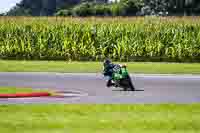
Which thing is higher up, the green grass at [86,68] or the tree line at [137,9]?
the tree line at [137,9]

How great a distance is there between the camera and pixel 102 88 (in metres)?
24.3

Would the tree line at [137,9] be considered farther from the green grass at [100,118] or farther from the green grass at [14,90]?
the green grass at [100,118]

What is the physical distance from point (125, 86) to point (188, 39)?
17150 millimetres

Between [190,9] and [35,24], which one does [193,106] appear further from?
[190,9]

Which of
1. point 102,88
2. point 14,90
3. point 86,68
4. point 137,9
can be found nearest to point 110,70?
point 102,88

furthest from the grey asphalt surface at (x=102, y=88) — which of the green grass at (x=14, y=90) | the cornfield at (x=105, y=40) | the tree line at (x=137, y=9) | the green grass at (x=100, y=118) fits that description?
the tree line at (x=137, y=9)

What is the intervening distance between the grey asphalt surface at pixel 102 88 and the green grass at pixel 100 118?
1768 mm

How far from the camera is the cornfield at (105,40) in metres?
40.1

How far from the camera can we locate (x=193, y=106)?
61.3ft

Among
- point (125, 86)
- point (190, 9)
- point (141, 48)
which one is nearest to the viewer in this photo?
point (125, 86)

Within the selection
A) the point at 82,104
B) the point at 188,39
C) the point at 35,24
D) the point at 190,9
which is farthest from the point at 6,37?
the point at 190,9

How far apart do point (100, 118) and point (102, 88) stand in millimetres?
8372

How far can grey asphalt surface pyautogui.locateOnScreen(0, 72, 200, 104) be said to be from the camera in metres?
20.3

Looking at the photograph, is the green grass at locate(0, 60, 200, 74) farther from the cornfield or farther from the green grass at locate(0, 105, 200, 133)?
the green grass at locate(0, 105, 200, 133)
